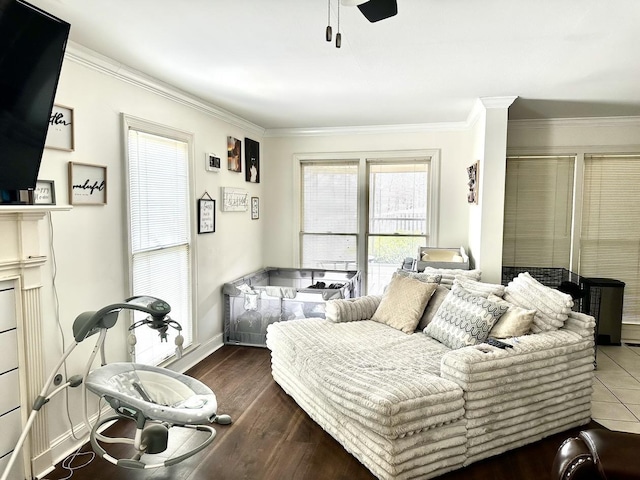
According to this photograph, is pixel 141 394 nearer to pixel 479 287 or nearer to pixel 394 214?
pixel 479 287

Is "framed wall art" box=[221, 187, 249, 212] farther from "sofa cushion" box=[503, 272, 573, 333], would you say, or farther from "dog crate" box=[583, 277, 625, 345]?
"dog crate" box=[583, 277, 625, 345]

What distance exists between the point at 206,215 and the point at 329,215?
1855 mm

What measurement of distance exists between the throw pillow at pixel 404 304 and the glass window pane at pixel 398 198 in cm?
167

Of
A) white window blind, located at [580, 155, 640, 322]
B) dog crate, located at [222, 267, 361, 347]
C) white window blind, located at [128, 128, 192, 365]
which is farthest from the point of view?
white window blind, located at [580, 155, 640, 322]

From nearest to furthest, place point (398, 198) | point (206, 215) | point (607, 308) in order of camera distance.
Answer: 1. point (206, 215)
2. point (607, 308)
3. point (398, 198)

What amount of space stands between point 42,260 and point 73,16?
50.2 inches

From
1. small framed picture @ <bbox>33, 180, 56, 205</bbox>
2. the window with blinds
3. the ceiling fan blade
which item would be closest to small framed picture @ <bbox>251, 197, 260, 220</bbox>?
the window with blinds

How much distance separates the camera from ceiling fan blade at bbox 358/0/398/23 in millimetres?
1690

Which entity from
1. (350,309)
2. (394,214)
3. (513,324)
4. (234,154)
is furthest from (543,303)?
(234,154)

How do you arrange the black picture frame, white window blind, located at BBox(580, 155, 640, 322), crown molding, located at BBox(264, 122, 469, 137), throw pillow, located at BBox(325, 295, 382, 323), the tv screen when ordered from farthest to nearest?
crown molding, located at BBox(264, 122, 469, 137) < white window blind, located at BBox(580, 155, 640, 322) < the black picture frame < throw pillow, located at BBox(325, 295, 382, 323) < the tv screen

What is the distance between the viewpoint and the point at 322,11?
6.89 ft

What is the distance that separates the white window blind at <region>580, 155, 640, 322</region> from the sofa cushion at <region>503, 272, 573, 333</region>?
7.15 ft

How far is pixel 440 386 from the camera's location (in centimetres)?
242

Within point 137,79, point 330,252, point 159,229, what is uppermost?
point 137,79
